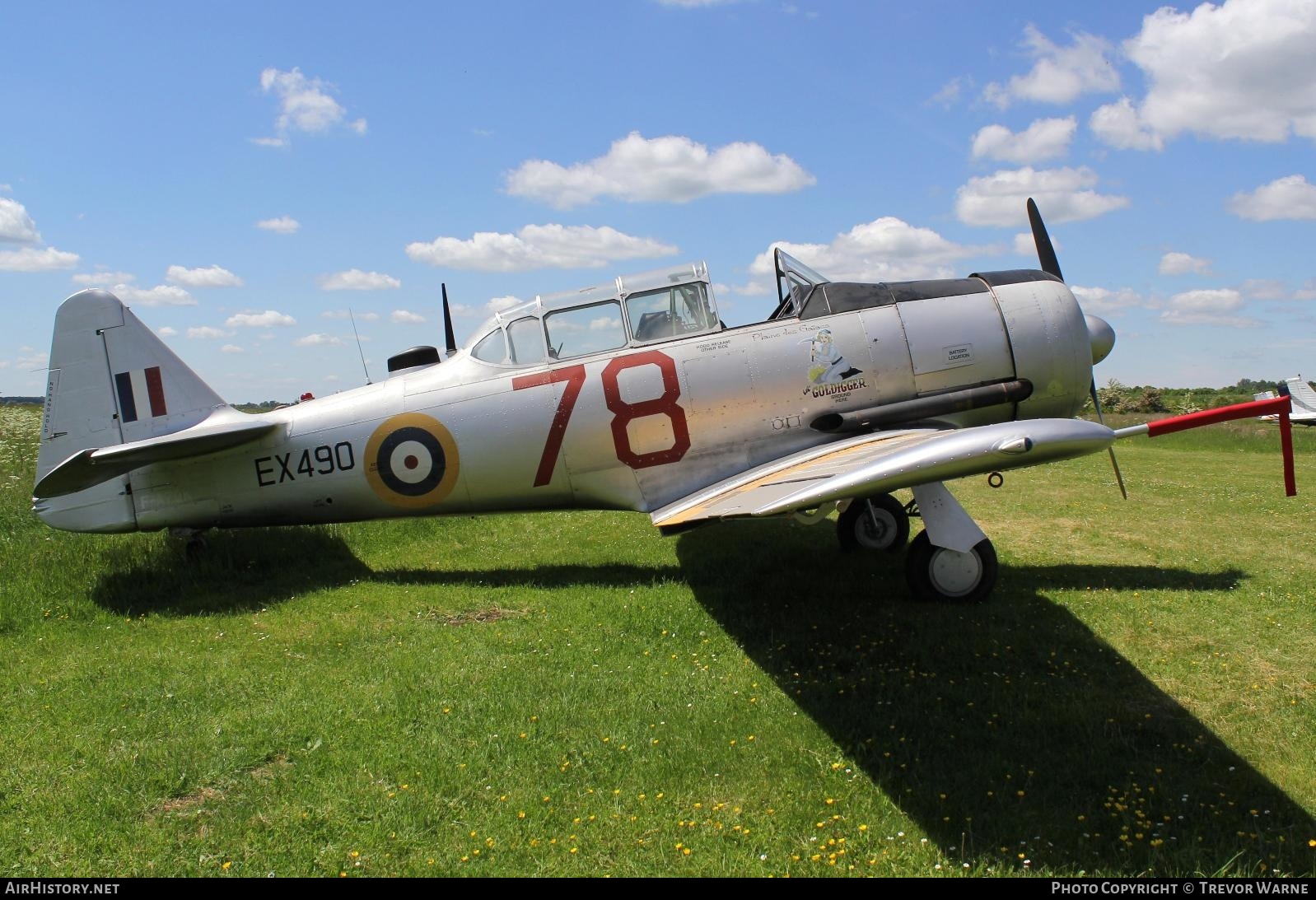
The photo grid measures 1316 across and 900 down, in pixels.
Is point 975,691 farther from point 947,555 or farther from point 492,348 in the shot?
point 492,348

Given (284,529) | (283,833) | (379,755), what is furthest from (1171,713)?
(284,529)

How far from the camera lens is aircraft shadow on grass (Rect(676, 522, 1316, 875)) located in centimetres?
321

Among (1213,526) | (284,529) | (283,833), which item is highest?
(284,529)

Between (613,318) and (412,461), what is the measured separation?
82.6 inches

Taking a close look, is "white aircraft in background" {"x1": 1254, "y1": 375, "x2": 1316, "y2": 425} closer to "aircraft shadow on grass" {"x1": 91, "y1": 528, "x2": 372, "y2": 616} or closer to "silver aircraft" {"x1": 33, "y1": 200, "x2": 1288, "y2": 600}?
"silver aircraft" {"x1": 33, "y1": 200, "x2": 1288, "y2": 600}

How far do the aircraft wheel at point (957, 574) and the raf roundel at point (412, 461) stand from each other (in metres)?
3.86

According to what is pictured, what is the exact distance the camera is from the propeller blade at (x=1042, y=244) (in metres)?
7.64

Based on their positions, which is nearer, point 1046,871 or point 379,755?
point 1046,871

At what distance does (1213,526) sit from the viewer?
29.3 ft

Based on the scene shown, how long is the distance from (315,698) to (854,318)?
4.78 m

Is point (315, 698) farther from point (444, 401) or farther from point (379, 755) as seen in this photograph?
point (444, 401)

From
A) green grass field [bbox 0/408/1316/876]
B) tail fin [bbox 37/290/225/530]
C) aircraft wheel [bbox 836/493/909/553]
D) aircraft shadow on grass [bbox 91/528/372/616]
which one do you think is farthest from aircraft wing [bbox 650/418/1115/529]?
tail fin [bbox 37/290/225/530]

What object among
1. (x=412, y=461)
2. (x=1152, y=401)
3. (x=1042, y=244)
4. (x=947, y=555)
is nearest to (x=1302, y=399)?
(x=1152, y=401)

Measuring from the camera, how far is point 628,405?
6676 mm
